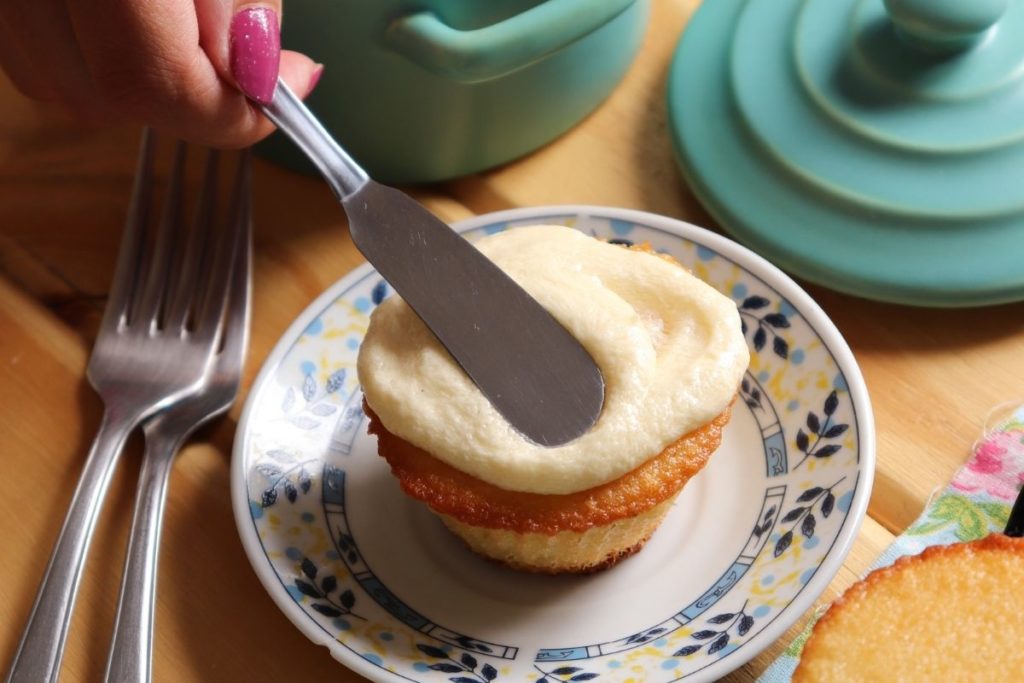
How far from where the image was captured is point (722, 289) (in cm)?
98

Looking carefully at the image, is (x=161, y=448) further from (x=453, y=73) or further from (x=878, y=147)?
(x=878, y=147)

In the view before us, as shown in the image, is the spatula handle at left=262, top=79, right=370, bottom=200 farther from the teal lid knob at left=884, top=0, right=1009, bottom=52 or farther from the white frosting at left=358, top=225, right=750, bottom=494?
the teal lid knob at left=884, top=0, right=1009, bottom=52

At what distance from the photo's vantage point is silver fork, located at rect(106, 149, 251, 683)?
77 centimetres

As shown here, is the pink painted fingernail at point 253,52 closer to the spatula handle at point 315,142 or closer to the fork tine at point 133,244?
the spatula handle at point 315,142

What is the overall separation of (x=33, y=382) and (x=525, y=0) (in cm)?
59

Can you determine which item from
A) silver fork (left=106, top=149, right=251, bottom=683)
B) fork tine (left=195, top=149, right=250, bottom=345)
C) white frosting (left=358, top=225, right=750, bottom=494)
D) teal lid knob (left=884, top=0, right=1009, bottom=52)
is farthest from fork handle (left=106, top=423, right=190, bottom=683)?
teal lid knob (left=884, top=0, right=1009, bottom=52)

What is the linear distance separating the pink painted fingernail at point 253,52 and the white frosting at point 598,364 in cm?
21

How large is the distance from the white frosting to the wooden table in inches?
7.7

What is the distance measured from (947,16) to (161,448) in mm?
826

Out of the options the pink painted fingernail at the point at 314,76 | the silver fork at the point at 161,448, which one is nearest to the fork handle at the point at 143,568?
the silver fork at the point at 161,448

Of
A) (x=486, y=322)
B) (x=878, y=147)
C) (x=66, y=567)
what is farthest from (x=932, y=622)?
(x=66, y=567)

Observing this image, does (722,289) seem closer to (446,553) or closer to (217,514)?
(446,553)

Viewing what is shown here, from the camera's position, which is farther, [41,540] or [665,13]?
[665,13]

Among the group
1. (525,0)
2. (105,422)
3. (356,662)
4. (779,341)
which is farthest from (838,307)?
(105,422)
